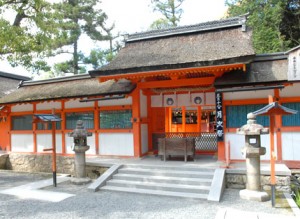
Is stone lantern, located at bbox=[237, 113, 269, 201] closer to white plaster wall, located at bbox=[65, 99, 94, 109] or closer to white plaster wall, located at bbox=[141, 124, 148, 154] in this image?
white plaster wall, located at bbox=[141, 124, 148, 154]

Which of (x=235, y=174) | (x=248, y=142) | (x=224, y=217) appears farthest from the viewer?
(x=235, y=174)

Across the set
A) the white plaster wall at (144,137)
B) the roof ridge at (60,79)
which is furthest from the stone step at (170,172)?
the roof ridge at (60,79)

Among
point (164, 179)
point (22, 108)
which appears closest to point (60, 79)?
point (22, 108)

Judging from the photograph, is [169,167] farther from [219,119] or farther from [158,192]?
[219,119]

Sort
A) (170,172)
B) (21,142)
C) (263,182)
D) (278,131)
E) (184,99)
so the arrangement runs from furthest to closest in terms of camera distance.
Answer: (21,142)
(184,99)
(278,131)
(170,172)
(263,182)

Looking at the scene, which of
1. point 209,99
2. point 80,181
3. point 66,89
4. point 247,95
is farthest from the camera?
point 66,89

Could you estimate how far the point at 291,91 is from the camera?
26.0 ft

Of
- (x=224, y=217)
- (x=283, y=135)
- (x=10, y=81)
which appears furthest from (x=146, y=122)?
(x=10, y=81)

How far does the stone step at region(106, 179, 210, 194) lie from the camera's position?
22.0 feet

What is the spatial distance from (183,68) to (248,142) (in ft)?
9.87

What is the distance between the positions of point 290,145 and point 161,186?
425 centimetres

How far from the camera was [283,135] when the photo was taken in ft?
26.1

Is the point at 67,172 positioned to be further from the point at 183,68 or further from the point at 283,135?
the point at 283,135

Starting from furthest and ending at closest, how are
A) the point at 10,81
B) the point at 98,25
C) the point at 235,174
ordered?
the point at 98,25
the point at 10,81
the point at 235,174
